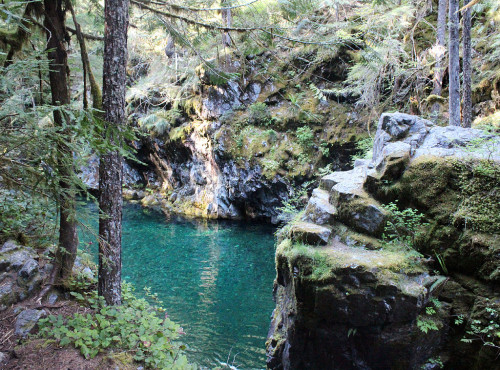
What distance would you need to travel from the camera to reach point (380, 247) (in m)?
4.87

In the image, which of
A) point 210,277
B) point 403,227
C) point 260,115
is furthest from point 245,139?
point 403,227

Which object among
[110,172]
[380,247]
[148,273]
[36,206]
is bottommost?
[148,273]

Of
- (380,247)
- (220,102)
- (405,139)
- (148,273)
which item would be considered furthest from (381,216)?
(220,102)

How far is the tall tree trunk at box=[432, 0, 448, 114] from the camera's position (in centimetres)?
1053

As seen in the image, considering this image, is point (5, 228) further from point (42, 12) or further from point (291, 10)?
point (291, 10)

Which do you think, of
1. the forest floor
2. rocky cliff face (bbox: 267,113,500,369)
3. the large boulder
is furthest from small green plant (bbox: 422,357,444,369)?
the large boulder

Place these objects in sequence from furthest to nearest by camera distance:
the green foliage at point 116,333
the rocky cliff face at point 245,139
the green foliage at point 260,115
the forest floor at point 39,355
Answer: the green foliage at point 260,115 < the rocky cliff face at point 245,139 < the green foliage at point 116,333 < the forest floor at point 39,355

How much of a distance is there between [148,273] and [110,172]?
692 cm

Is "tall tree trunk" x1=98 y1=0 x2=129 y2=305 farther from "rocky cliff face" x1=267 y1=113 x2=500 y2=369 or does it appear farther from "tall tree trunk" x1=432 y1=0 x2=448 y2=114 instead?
"tall tree trunk" x1=432 y1=0 x2=448 y2=114

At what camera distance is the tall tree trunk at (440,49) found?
10.5 metres

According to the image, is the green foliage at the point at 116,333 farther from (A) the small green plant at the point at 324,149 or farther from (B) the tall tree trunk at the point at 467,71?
(A) the small green plant at the point at 324,149

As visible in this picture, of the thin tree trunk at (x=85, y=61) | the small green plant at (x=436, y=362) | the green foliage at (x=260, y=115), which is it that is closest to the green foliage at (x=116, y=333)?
the thin tree trunk at (x=85, y=61)

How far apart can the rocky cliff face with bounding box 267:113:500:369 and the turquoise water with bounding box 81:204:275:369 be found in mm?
1784

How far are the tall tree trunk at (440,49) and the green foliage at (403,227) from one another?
280 inches
